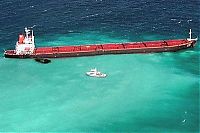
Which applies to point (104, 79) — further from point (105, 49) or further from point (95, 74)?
point (105, 49)

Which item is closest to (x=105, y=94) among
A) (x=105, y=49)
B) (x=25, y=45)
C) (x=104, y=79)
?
(x=104, y=79)

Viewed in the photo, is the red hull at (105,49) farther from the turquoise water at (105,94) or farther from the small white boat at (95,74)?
the small white boat at (95,74)

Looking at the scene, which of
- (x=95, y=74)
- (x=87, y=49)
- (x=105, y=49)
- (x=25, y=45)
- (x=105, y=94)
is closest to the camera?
(x=105, y=94)

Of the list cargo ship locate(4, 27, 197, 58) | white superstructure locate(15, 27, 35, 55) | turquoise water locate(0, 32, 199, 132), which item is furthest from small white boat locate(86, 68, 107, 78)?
white superstructure locate(15, 27, 35, 55)

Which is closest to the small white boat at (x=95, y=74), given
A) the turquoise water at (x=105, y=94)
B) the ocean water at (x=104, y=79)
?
the turquoise water at (x=105, y=94)

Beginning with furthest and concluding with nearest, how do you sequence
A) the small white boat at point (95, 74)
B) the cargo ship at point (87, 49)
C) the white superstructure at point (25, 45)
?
the white superstructure at point (25, 45)
the cargo ship at point (87, 49)
the small white boat at point (95, 74)

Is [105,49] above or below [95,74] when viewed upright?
above

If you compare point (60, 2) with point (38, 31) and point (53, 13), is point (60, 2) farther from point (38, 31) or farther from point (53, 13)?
point (38, 31)

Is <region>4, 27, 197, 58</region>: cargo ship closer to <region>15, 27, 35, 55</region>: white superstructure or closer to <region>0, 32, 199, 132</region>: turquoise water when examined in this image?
<region>15, 27, 35, 55</region>: white superstructure

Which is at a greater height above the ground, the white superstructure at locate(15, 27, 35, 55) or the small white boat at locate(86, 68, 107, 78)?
the white superstructure at locate(15, 27, 35, 55)
